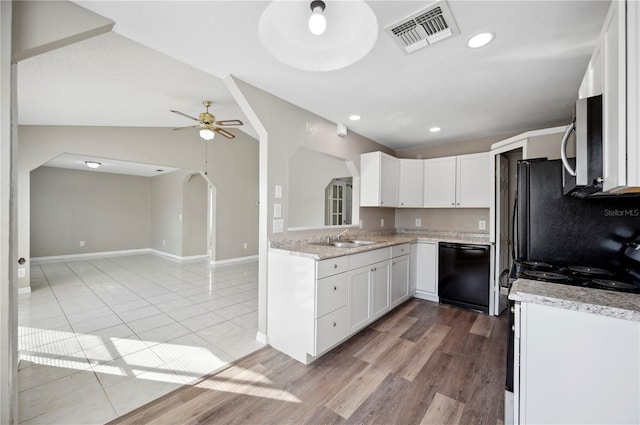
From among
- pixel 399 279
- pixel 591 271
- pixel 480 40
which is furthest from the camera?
pixel 399 279

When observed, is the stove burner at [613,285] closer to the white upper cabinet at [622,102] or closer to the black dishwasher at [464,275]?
the white upper cabinet at [622,102]

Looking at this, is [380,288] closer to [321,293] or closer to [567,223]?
[321,293]

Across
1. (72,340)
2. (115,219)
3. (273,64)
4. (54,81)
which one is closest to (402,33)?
(273,64)

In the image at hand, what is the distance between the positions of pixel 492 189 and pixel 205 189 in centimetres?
661

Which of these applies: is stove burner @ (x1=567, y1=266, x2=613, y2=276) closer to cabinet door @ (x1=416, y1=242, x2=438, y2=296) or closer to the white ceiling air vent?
the white ceiling air vent

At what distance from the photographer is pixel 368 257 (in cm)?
271

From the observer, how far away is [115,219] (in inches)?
289

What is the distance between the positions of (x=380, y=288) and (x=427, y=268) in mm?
1128

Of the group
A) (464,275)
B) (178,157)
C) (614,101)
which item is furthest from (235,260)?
(614,101)

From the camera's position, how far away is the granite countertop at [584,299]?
0.92 m

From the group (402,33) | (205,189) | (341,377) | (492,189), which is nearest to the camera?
(402,33)

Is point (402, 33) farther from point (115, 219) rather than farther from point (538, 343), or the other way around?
point (115, 219)

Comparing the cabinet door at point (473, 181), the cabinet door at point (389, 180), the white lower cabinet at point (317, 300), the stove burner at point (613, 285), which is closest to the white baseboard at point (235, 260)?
the white lower cabinet at point (317, 300)

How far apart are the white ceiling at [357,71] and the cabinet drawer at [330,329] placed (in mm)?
2083
